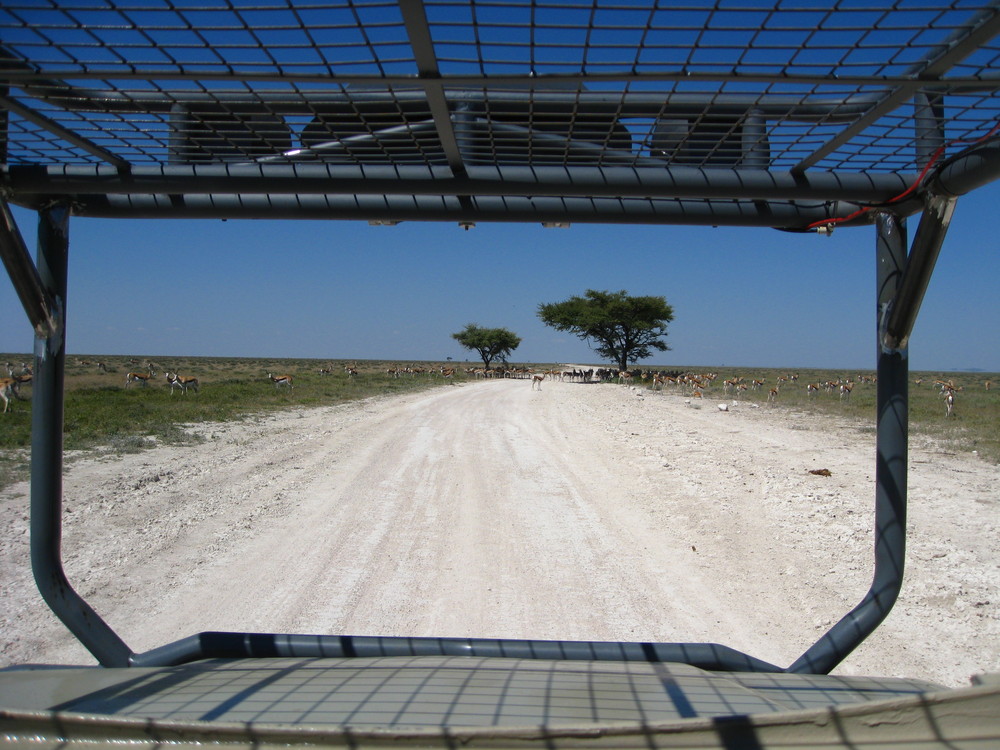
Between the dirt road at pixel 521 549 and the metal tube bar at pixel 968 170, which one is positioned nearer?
the metal tube bar at pixel 968 170

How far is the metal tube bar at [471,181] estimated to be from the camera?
7.36 ft

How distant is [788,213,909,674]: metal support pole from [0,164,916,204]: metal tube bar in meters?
0.29

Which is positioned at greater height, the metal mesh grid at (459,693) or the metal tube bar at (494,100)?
the metal tube bar at (494,100)

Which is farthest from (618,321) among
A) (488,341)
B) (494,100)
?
(494,100)

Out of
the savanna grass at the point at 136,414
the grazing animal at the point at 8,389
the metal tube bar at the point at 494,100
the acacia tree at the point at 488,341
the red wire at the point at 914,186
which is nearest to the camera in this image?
→ the metal tube bar at the point at 494,100

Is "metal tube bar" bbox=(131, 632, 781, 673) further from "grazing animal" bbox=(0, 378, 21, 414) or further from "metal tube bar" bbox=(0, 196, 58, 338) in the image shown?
"grazing animal" bbox=(0, 378, 21, 414)

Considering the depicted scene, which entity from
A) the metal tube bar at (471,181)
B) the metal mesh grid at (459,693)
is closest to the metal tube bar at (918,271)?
the metal tube bar at (471,181)

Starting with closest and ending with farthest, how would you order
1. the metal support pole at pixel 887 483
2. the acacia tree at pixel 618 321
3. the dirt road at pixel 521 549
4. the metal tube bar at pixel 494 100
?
1. the metal tube bar at pixel 494 100
2. the metal support pole at pixel 887 483
3. the dirt road at pixel 521 549
4. the acacia tree at pixel 618 321

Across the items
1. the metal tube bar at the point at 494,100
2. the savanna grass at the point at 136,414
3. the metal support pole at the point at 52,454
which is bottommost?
the savanna grass at the point at 136,414

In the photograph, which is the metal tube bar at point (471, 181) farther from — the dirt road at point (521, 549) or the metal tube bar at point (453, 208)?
the dirt road at point (521, 549)

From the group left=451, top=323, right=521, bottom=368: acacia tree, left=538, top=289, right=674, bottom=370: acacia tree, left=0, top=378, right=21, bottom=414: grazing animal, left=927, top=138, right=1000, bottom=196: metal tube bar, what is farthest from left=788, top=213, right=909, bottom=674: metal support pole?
left=451, top=323, right=521, bottom=368: acacia tree

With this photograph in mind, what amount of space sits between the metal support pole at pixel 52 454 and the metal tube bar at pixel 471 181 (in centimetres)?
24

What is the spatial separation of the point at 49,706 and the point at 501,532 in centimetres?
577

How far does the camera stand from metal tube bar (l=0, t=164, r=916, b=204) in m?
2.24
